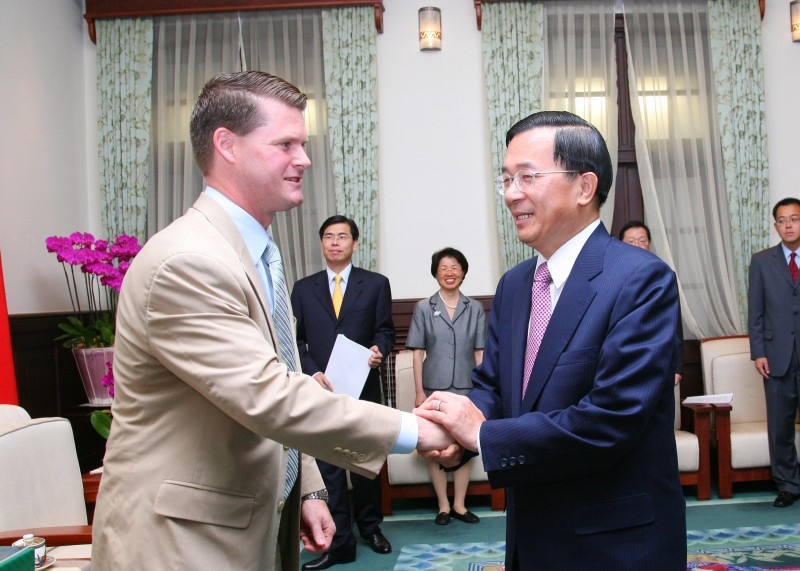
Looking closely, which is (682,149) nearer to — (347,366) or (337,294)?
(337,294)

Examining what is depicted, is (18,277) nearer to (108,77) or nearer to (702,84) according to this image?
(108,77)

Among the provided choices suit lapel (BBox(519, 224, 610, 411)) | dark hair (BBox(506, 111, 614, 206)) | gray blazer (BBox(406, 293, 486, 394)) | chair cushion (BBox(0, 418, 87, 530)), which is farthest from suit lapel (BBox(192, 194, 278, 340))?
gray blazer (BBox(406, 293, 486, 394))

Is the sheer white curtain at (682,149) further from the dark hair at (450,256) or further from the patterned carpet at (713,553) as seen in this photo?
the patterned carpet at (713,553)

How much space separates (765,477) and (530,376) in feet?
13.3

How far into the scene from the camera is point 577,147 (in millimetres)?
1824

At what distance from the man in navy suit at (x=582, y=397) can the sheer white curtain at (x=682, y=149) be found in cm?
441

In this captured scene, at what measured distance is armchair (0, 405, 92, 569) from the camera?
2.36 m

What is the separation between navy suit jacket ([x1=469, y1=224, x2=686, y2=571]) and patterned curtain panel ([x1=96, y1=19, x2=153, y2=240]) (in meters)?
4.93

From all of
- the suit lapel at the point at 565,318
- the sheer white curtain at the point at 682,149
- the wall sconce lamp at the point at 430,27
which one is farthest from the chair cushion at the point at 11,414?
the sheer white curtain at the point at 682,149

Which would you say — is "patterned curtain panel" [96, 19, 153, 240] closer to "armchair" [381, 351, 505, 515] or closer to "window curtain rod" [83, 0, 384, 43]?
"window curtain rod" [83, 0, 384, 43]

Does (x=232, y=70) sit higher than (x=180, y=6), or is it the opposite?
(x=180, y=6)

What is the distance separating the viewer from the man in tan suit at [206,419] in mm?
1434

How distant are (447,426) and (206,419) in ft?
1.84

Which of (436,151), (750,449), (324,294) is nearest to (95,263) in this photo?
(324,294)
